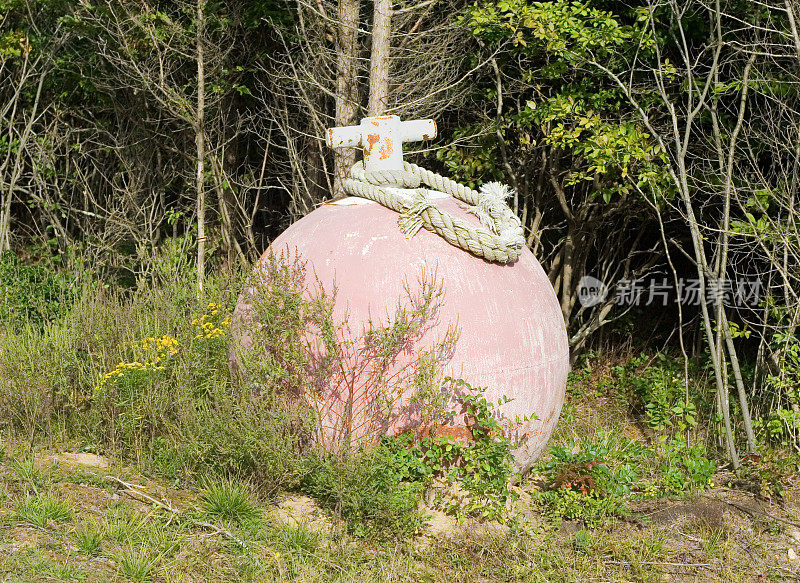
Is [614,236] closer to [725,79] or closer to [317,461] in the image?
[725,79]

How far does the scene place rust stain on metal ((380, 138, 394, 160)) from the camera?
452cm

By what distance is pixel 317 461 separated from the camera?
159 inches

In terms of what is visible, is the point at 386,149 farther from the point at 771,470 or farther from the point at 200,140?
the point at 200,140

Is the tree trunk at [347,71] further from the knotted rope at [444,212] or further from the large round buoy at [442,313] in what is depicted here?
the large round buoy at [442,313]

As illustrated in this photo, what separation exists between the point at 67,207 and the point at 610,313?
18.1 feet

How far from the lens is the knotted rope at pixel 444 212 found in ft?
13.8

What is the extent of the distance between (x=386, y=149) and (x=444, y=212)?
1.78ft

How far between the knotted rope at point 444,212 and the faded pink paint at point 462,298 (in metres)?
0.05

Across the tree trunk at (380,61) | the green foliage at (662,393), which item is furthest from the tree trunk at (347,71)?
the green foliage at (662,393)

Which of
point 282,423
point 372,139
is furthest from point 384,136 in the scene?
point 282,423

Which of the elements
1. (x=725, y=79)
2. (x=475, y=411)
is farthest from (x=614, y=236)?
(x=475, y=411)

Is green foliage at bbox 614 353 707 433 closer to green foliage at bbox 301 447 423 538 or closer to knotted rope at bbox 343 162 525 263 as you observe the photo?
knotted rope at bbox 343 162 525 263

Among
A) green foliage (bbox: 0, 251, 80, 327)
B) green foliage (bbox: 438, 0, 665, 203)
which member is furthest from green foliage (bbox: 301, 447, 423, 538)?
green foliage (bbox: 0, 251, 80, 327)

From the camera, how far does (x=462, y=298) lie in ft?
13.5
